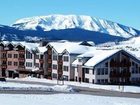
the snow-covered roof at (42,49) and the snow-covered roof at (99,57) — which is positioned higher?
the snow-covered roof at (42,49)

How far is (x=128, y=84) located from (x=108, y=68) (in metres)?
5.75

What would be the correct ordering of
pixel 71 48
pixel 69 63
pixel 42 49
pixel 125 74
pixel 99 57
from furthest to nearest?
1. pixel 42 49
2. pixel 71 48
3. pixel 69 63
4. pixel 125 74
5. pixel 99 57

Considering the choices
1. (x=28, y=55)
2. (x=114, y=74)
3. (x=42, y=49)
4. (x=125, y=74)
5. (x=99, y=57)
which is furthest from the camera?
(x=28, y=55)

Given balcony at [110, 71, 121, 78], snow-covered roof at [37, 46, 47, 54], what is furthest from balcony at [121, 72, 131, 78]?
snow-covered roof at [37, 46, 47, 54]

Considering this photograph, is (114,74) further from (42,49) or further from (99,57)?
(42,49)

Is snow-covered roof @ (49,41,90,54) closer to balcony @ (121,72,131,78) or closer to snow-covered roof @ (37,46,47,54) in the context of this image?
snow-covered roof @ (37,46,47,54)

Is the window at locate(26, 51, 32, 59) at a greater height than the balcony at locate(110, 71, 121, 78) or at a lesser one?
greater

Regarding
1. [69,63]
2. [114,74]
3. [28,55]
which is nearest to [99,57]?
[114,74]

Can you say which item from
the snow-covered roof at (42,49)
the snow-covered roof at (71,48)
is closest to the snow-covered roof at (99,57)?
the snow-covered roof at (71,48)

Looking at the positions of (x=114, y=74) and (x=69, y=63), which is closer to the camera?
(x=114, y=74)

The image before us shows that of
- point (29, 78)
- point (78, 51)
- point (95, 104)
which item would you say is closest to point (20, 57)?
point (29, 78)

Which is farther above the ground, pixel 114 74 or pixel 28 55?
pixel 28 55

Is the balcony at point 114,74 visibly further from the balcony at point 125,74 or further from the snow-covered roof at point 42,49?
the snow-covered roof at point 42,49

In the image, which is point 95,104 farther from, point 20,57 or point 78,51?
point 20,57
